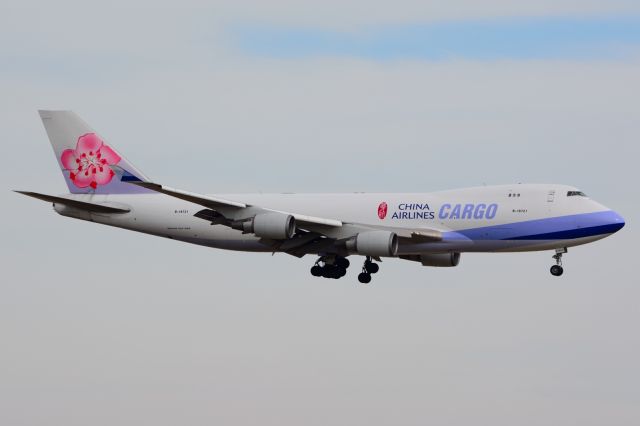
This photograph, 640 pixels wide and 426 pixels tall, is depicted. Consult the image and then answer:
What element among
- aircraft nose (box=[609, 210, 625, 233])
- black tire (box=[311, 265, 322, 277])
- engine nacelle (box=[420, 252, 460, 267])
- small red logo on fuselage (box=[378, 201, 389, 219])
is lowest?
black tire (box=[311, 265, 322, 277])

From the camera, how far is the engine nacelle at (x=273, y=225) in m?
56.9

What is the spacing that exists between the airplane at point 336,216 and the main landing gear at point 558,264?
47 millimetres

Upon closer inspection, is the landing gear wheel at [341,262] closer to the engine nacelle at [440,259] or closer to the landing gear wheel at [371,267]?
the landing gear wheel at [371,267]

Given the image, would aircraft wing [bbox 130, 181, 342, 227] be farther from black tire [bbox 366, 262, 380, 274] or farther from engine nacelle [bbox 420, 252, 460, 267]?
engine nacelle [bbox 420, 252, 460, 267]

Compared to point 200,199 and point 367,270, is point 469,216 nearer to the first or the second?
point 367,270

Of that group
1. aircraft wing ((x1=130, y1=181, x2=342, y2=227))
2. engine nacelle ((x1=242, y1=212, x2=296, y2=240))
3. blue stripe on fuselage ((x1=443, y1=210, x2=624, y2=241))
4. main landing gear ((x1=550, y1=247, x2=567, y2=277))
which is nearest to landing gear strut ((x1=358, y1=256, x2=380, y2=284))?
aircraft wing ((x1=130, y1=181, x2=342, y2=227))

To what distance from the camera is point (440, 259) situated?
206 ft

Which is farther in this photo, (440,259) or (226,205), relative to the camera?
(440,259)

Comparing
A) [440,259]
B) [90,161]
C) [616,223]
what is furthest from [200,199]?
[616,223]

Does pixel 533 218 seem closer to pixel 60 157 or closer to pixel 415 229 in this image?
pixel 415 229

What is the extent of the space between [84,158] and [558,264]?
25581mm

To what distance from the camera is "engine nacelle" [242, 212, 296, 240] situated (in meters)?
56.9

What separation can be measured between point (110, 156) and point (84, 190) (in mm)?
2290

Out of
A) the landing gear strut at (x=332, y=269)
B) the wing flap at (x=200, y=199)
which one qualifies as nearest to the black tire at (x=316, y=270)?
the landing gear strut at (x=332, y=269)
